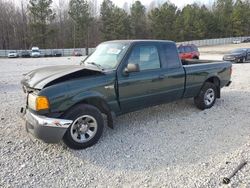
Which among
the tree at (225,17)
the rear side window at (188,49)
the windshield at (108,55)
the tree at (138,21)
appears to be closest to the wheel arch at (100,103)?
the windshield at (108,55)

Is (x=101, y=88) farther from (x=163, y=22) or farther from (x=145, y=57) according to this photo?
(x=163, y=22)

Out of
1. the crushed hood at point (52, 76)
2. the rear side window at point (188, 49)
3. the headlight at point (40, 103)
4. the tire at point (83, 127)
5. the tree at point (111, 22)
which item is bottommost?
the tire at point (83, 127)

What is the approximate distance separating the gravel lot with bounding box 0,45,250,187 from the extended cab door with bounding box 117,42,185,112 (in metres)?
0.57

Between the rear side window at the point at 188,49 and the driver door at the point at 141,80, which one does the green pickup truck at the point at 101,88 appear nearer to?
the driver door at the point at 141,80

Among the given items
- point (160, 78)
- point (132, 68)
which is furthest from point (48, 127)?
point (160, 78)

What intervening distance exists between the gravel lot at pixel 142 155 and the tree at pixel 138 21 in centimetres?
6242

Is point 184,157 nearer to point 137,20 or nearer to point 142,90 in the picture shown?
point 142,90

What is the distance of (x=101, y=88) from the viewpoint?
169 inches

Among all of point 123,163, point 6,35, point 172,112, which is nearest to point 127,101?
point 123,163

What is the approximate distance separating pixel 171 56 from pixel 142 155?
93.2 inches

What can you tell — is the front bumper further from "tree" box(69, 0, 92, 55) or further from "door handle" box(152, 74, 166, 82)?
"tree" box(69, 0, 92, 55)

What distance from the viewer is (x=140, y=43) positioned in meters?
4.92

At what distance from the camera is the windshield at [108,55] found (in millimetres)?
4707

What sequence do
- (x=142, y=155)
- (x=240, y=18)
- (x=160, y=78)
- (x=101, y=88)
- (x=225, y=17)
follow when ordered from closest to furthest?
(x=142, y=155)
(x=101, y=88)
(x=160, y=78)
(x=240, y=18)
(x=225, y=17)
